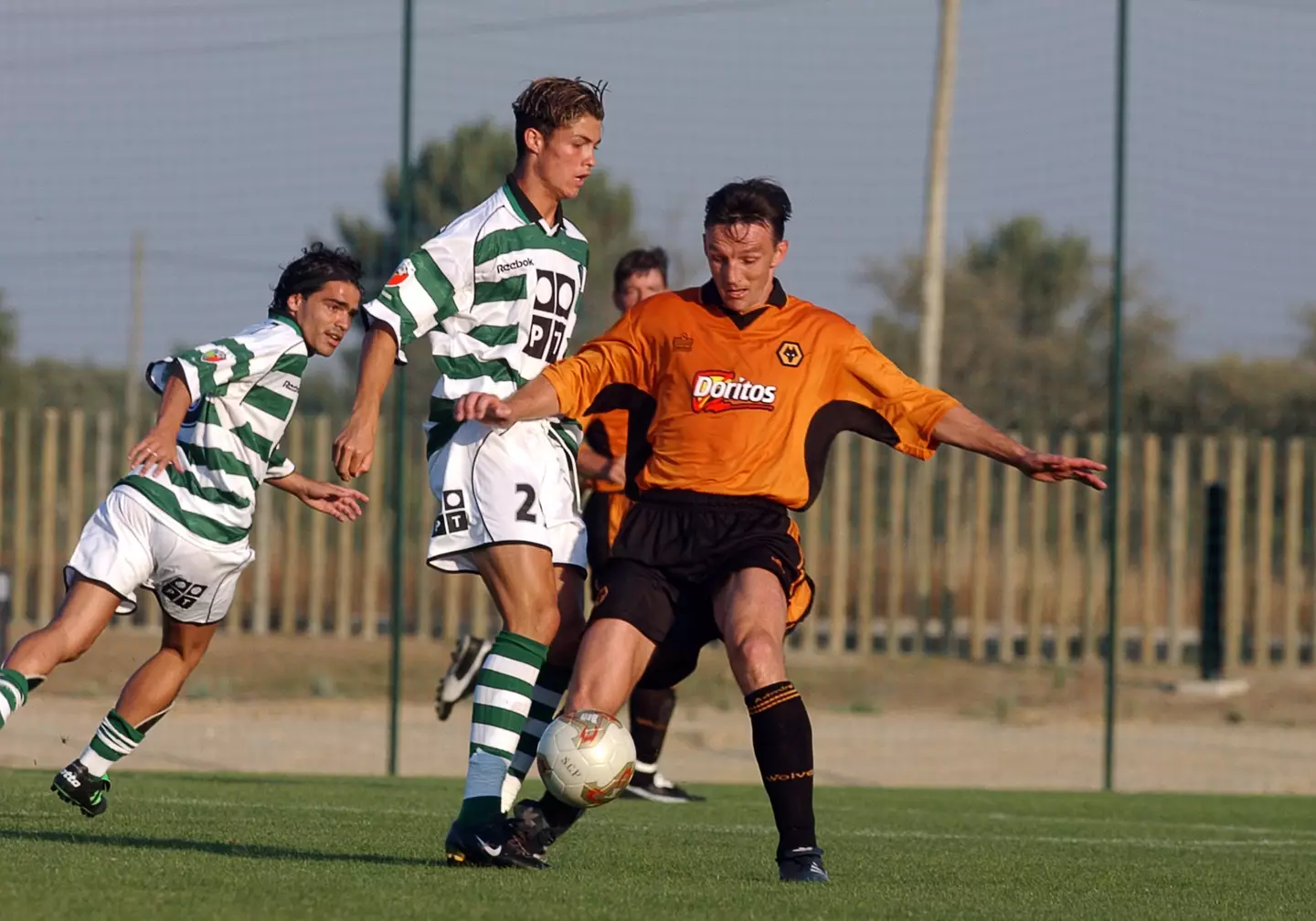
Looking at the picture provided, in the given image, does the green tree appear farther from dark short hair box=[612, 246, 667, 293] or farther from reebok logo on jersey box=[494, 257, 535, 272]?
reebok logo on jersey box=[494, 257, 535, 272]

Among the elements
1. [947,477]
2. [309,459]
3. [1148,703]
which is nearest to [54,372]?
[309,459]

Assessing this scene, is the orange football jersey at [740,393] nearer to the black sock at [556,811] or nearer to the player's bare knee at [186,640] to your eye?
the black sock at [556,811]

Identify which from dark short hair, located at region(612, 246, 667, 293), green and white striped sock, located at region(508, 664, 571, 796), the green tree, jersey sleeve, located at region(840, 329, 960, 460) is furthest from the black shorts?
the green tree

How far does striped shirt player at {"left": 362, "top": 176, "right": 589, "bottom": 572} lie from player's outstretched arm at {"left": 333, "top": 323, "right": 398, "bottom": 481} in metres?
A: 0.13

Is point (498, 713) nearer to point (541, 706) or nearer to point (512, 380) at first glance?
point (541, 706)

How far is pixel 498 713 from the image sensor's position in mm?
5383

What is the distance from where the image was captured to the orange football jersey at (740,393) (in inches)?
208

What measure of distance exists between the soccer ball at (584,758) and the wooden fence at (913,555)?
11480mm

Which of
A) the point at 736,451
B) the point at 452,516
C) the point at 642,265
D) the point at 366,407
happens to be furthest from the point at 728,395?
the point at 642,265

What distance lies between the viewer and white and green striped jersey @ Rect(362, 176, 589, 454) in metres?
5.52

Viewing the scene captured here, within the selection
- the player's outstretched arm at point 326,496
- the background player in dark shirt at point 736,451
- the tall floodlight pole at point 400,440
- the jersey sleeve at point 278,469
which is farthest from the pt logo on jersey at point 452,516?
the tall floodlight pole at point 400,440

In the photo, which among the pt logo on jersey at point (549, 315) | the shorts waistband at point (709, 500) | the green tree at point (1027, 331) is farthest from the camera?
the green tree at point (1027, 331)

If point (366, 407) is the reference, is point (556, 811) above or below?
below

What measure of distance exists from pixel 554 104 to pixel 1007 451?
168 centimetres
